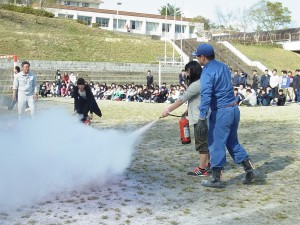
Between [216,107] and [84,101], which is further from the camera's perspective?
[84,101]

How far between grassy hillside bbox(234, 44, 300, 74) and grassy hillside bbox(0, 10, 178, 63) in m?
8.88

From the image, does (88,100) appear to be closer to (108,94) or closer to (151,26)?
(108,94)

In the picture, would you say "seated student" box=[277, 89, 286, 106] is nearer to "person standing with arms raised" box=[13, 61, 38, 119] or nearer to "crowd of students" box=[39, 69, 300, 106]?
"crowd of students" box=[39, 69, 300, 106]

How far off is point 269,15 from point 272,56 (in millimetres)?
19646

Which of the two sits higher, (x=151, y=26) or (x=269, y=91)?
(x=151, y=26)

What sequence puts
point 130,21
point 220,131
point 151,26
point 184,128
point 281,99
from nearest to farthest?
point 220,131 < point 184,128 < point 281,99 < point 130,21 < point 151,26

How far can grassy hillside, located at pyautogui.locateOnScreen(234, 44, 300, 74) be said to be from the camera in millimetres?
50656

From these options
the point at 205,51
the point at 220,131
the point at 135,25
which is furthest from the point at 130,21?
the point at 220,131

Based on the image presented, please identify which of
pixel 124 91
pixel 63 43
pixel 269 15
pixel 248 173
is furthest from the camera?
pixel 269 15

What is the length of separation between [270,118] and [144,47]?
36459 millimetres

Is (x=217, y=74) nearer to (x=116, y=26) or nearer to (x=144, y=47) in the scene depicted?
(x=144, y=47)

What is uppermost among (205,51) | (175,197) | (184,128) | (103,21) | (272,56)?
(103,21)

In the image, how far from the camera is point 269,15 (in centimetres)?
7106

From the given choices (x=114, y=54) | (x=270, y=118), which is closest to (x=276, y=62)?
(x=114, y=54)
